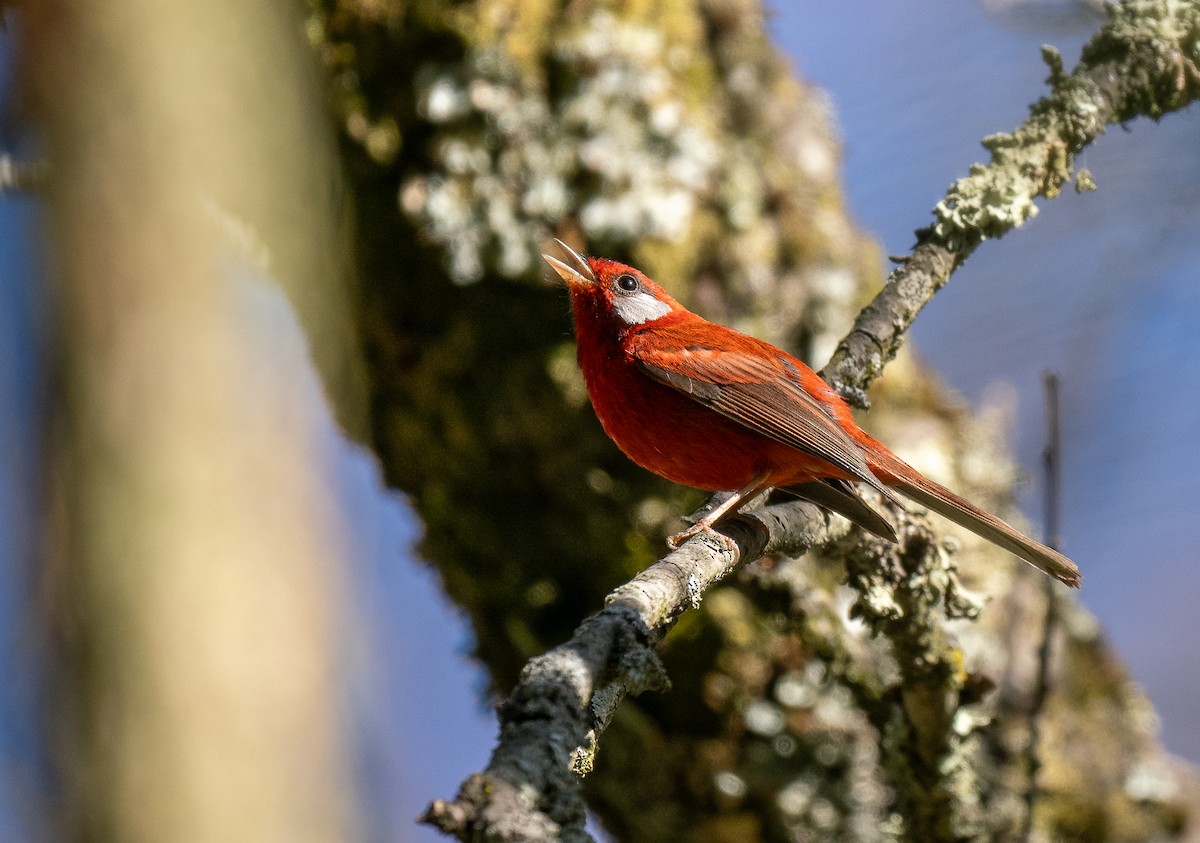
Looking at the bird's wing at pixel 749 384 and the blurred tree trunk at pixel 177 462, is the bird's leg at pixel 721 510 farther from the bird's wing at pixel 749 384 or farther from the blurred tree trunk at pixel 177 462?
the blurred tree trunk at pixel 177 462

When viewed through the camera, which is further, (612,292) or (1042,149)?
(612,292)

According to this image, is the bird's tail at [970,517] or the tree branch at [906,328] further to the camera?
the bird's tail at [970,517]

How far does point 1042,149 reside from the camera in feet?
10.7

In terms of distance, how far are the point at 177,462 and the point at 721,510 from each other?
2132 millimetres

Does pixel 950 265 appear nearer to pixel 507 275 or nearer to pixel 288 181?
pixel 507 275

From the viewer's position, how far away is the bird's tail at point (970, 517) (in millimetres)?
3152

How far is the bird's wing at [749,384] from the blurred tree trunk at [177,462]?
1.65 meters

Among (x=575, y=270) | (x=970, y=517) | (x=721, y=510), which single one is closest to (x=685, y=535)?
(x=721, y=510)

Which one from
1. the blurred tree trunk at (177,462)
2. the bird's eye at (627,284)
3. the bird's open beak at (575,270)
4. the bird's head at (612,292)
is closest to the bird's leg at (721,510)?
the bird's head at (612,292)

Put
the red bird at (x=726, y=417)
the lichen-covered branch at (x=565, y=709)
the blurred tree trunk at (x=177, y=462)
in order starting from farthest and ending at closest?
the blurred tree trunk at (x=177, y=462)
the red bird at (x=726, y=417)
the lichen-covered branch at (x=565, y=709)

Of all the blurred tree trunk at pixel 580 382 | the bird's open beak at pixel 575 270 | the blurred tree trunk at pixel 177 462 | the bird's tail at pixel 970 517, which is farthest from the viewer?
the blurred tree trunk at pixel 580 382

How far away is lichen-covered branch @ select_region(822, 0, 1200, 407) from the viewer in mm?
3191

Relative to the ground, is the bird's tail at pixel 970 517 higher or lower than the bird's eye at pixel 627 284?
lower

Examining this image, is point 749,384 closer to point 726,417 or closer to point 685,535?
point 726,417
